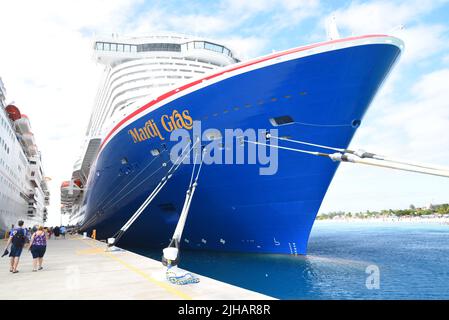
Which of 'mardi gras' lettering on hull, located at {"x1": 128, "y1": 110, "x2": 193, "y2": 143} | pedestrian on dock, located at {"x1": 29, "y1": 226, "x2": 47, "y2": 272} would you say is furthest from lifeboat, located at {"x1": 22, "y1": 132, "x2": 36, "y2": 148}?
pedestrian on dock, located at {"x1": 29, "y1": 226, "x2": 47, "y2": 272}

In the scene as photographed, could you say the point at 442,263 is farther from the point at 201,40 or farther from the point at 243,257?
the point at 201,40

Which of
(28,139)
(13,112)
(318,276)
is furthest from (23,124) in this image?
(318,276)

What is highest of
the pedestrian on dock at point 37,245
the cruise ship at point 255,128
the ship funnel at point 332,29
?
the ship funnel at point 332,29

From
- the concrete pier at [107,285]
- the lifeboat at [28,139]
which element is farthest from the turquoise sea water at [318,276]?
the lifeboat at [28,139]

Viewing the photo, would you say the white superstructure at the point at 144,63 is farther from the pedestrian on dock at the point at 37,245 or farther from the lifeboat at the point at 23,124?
the lifeboat at the point at 23,124

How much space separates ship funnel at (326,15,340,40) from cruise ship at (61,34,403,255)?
0.73m

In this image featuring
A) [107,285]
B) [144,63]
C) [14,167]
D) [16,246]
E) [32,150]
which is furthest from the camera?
[32,150]

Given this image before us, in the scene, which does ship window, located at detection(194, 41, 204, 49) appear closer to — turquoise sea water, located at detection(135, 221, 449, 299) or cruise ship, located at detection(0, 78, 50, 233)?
turquoise sea water, located at detection(135, 221, 449, 299)

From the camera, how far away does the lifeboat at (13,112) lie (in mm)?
35375

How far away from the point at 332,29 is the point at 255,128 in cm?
416

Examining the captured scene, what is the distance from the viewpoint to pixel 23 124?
3900cm

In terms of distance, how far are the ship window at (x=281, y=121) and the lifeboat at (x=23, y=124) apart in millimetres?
37127

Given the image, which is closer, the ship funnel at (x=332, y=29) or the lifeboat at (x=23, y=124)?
the ship funnel at (x=332, y=29)

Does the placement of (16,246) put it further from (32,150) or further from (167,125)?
(32,150)
